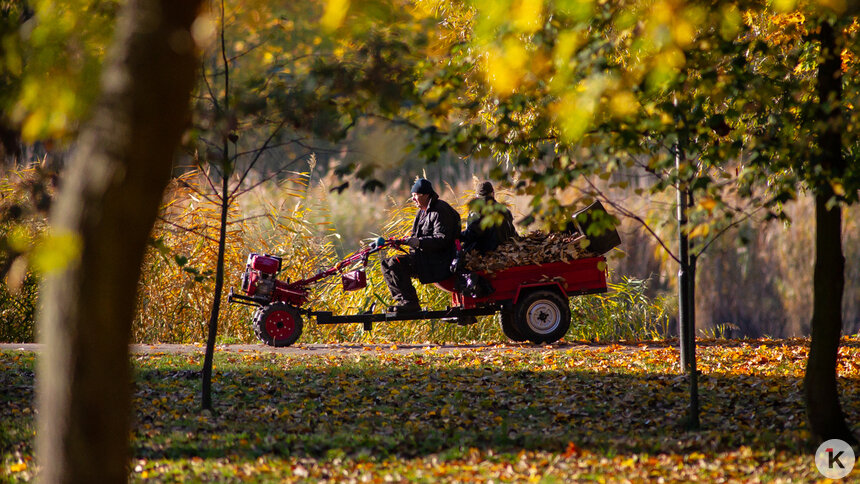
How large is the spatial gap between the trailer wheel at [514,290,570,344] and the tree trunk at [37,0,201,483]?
7102mm

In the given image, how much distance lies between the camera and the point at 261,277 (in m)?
9.98

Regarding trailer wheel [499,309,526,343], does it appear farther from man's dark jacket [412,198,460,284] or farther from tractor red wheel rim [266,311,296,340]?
tractor red wheel rim [266,311,296,340]

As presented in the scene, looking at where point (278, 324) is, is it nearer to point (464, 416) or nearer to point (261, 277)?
point (261, 277)

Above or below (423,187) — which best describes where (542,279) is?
below

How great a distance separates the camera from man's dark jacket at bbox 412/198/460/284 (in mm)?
9664

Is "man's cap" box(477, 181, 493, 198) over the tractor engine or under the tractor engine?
over

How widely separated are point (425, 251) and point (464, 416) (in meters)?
3.44

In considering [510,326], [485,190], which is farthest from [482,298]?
[485,190]

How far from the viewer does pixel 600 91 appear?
143 inches

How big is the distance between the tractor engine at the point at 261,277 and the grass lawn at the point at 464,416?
0.80 metres

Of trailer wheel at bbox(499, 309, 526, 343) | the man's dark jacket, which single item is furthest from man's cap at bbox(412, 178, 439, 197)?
trailer wheel at bbox(499, 309, 526, 343)

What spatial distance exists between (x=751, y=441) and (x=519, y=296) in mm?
4651

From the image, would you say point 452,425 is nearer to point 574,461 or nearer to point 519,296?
point 574,461

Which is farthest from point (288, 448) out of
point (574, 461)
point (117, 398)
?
point (117, 398)
